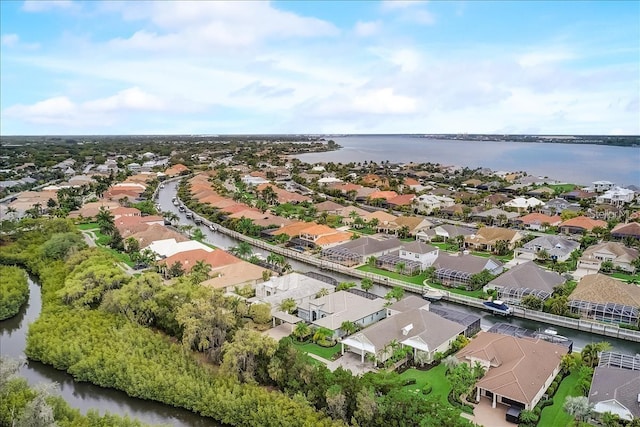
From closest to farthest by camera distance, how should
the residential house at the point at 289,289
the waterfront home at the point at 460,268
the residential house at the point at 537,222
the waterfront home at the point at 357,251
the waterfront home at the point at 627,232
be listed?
the residential house at the point at 289,289 < the waterfront home at the point at 460,268 < the waterfront home at the point at 357,251 < the waterfront home at the point at 627,232 < the residential house at the point at 537,222

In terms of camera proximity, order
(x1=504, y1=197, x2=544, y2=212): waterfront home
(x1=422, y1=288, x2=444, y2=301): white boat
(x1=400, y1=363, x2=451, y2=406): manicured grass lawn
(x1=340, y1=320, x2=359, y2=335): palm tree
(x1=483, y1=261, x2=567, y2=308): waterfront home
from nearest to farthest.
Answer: (x1=400, y1=363, x2=451, y2=406): manicured grass lawn, (x1=340, y1=320, x2=359, y2=335): palm tree, (x1=483, y1=261, x2=567, y2=308): waterfront home, (x1=422, y1=288, x2=444, y2=301): white boat, (x1=504, y1=197, x2=544, y2=212): waterfront home

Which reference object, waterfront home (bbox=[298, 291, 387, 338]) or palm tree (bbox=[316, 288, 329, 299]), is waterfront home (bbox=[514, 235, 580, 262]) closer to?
waterfront home (bbox=[298, 291, 387, 338])

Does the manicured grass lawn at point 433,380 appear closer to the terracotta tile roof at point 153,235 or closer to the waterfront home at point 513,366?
the waterfront home at point 513,366

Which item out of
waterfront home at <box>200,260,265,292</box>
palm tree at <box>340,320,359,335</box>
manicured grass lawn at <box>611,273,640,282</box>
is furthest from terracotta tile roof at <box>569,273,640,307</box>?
waterfront home at <box>200,260,265,292</box>

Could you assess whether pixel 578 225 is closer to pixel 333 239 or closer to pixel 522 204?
pixel 522 204

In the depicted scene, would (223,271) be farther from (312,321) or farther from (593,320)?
(593,320)

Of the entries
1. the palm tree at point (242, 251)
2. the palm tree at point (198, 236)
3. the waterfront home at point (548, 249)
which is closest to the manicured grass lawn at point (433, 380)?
the palm tree at point (242, 251)
